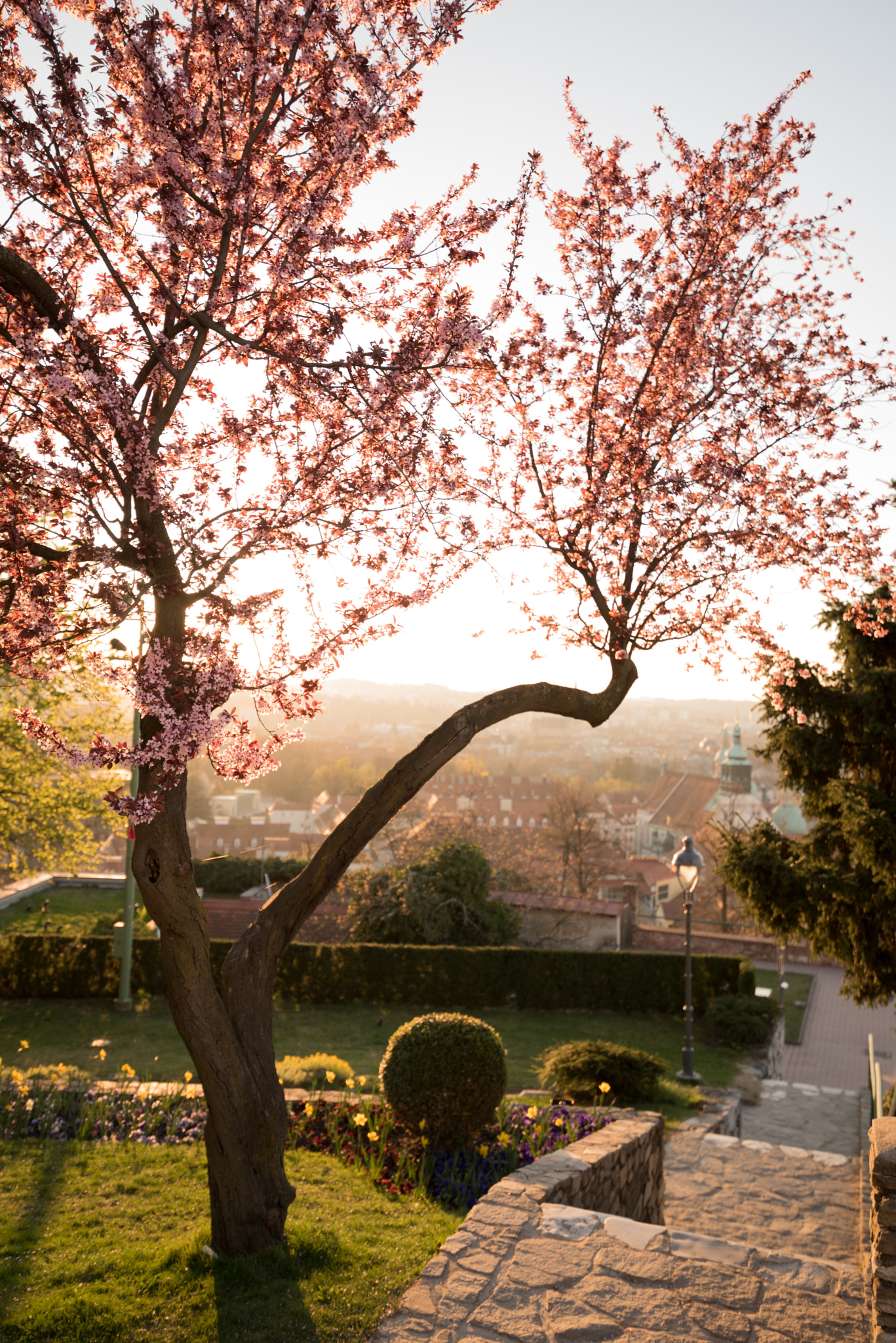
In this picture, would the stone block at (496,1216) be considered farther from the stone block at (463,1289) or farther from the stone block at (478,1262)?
the stone block at (463,1289)

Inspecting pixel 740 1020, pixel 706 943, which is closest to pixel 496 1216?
pixel 740 1020

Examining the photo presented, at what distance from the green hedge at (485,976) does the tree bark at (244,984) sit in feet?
45.9

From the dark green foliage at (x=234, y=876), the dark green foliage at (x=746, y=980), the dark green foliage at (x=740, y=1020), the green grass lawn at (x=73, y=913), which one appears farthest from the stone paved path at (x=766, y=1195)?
the dark green foliage at (x=234, y=876)

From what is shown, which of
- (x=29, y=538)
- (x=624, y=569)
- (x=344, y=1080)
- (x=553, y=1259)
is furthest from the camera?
(x=344, y=1080)

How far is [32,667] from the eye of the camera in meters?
4.27

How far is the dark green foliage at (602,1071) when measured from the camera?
377 inches

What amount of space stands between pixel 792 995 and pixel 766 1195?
2019 cm

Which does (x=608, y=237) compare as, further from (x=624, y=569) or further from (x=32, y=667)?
(x=32, y=667)

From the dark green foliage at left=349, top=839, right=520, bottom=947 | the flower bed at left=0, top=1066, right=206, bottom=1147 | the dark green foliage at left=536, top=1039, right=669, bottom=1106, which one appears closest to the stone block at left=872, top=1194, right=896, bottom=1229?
the flower bed at left=0, top=1066, right=206, bottom=1147

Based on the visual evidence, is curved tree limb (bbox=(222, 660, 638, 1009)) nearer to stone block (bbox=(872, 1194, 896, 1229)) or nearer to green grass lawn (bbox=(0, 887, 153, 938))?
stone block (bbox=(872, 1194, 896, 1229))

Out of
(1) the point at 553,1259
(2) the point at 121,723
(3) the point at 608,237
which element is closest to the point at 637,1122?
(1) the point at 553,1259

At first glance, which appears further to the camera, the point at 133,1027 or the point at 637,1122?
the point at 133,1027

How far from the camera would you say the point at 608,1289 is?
4.28 metres

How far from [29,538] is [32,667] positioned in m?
0.64
